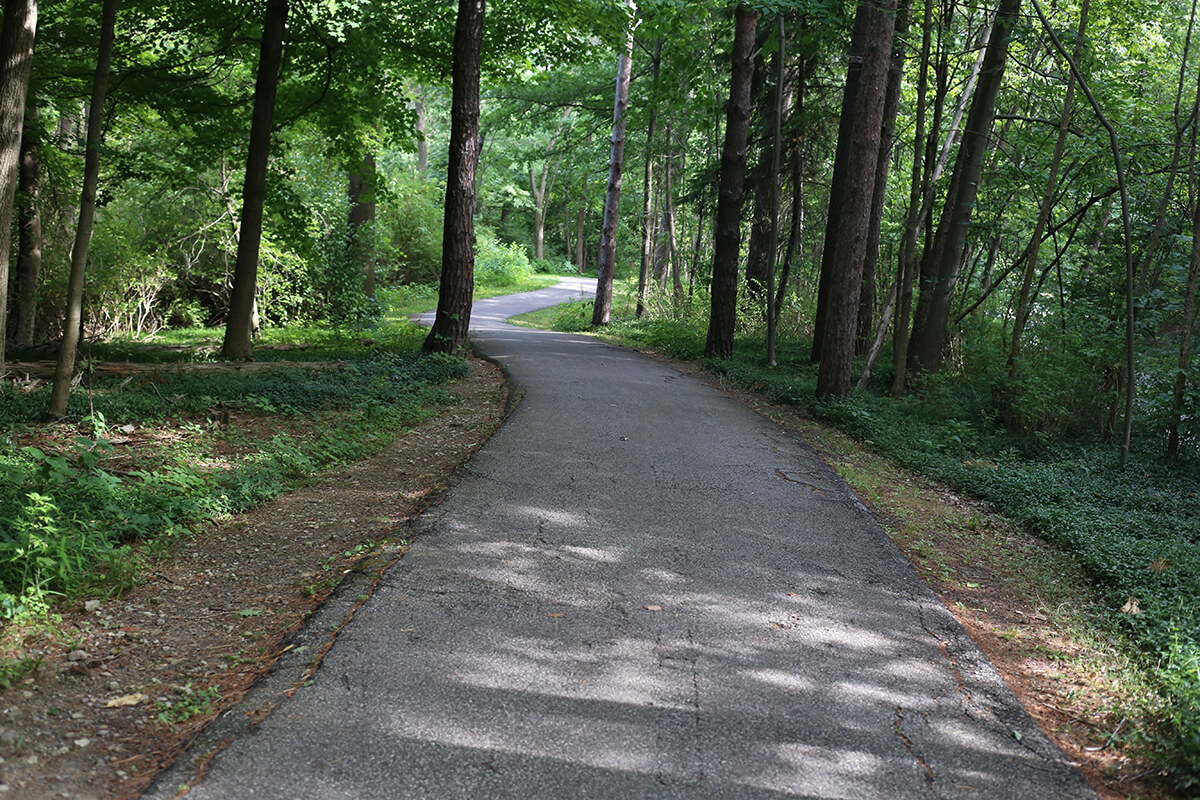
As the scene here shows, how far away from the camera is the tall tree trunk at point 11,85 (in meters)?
6.39

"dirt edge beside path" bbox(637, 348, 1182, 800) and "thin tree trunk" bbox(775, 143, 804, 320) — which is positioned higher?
"thin tree trunk" bbox(775, 143, 804, 320)

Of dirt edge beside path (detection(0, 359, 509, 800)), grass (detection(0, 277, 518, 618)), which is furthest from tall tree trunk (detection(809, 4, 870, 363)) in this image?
dirt edge beside path (detection(0, 359, 509, 800))

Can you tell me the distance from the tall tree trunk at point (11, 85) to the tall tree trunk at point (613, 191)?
15.7 meters

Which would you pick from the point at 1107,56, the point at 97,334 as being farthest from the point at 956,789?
the point at 97,334

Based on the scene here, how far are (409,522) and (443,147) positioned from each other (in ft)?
148

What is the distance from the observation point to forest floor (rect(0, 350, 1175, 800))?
3039 mm

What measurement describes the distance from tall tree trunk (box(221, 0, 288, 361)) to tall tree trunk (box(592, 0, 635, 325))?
36.4 feet

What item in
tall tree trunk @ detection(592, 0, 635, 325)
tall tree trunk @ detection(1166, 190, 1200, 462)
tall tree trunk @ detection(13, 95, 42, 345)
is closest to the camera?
tall tree trunk @ detection(1166, 190, 1200, 462)

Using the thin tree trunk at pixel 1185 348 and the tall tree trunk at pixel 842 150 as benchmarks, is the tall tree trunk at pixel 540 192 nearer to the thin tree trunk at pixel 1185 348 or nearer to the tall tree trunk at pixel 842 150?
the tall tree trunk at pixel 842 150

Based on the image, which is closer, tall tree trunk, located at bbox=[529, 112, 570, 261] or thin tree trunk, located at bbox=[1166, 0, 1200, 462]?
thin tree trunk, located at bbox=[1166, 0, 1200, 462]

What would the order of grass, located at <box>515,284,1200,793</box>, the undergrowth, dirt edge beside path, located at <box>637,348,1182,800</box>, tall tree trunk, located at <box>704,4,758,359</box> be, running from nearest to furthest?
1. dirt edge beside path, located at <box>637,348,1182,800</box>
2. grass, located at <box>515,284,1200,793</box>
3. the undergrowth
4. tall tree trunk, located at <box>704,4,758,359</box>

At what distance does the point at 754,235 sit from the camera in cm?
2014

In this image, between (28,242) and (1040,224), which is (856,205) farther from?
(28,242)

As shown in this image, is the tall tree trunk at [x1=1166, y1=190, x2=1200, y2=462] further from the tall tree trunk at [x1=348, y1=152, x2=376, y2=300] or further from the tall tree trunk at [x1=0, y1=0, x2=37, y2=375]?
the tall tree trunk at [x1=348, y1=152, x2=376, y2=300]
